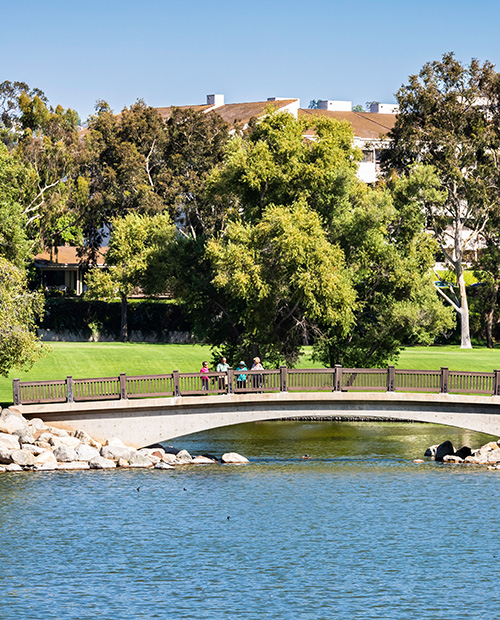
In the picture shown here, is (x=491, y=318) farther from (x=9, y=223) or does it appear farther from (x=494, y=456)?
(x=9, y=223)

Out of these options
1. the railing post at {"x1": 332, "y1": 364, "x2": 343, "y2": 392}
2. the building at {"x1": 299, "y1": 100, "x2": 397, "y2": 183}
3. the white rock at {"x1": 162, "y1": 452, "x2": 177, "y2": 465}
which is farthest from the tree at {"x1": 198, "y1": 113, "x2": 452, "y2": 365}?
the building at {"x1": 299, "y1": 100, "x2": 397, "y2": 183}

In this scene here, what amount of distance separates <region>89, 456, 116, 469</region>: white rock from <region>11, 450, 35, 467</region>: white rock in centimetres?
221

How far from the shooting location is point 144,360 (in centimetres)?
6562

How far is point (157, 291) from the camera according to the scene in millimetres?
52656

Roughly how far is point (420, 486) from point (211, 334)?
16.4m

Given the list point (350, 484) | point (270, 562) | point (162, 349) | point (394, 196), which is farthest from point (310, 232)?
point (162, 349)

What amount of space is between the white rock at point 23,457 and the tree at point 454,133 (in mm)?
44623

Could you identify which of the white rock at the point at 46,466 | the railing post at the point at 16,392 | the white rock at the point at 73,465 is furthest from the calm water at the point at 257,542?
the railing post at the point at 16,392

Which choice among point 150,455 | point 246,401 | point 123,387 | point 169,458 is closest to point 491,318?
point 246,401

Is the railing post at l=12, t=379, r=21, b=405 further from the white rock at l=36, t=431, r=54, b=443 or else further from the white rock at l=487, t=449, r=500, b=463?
the white rock at l=487, t=449, r=500, b=463

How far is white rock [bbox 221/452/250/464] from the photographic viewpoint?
133 ft

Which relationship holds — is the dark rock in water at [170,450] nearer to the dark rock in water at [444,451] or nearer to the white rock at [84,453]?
the white rock at [84,453]

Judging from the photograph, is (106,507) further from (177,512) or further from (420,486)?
(420,486)

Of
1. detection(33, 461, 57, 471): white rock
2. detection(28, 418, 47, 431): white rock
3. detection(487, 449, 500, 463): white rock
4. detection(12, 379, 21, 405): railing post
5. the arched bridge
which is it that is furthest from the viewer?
detection(487, 449, 500, 463): white rock
